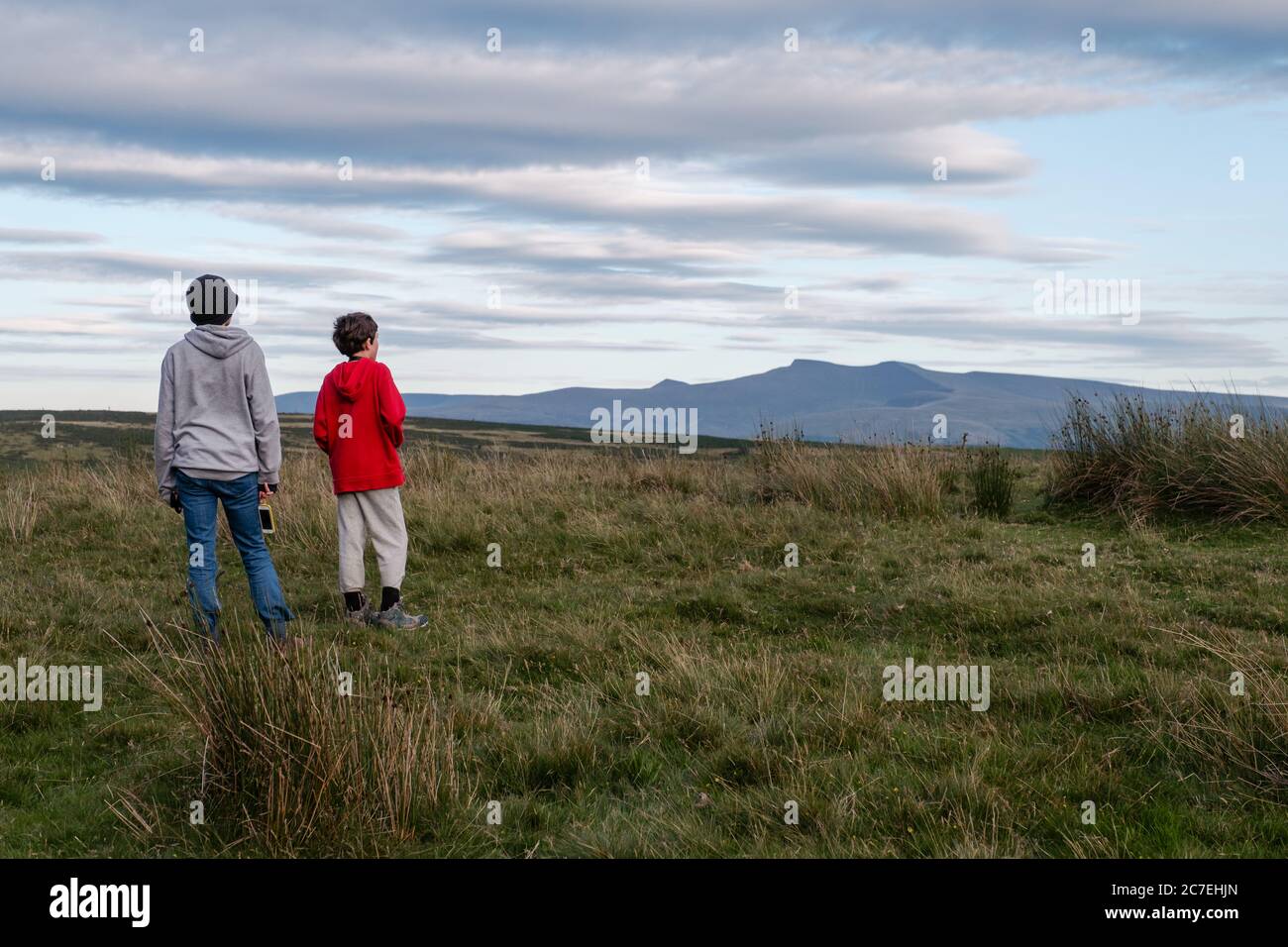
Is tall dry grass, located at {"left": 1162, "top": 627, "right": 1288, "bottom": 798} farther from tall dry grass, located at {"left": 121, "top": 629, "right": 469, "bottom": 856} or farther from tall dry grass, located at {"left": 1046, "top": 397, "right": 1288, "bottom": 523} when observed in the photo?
tall dry grass, located at {"left": 1046, "top": 397, "right": 1288, "bottom": 523}

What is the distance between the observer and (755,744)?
182 inches

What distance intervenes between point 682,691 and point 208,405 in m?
3.34

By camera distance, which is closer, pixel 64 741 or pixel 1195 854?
pixel 1195 854

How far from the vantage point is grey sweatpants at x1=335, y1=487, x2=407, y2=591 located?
759cm

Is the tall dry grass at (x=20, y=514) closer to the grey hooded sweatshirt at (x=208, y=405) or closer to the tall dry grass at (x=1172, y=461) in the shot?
the grey hooded sweatshirt at (x=208, y=405)

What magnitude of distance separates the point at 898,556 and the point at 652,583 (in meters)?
2.08

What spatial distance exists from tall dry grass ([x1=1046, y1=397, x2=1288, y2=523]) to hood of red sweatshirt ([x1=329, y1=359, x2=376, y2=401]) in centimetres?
743

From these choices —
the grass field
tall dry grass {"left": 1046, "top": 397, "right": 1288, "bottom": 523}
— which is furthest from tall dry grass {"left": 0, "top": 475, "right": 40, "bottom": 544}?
tall dry grass {"left": 1046, "top": 397, "right": 1288, "bottom": 523}

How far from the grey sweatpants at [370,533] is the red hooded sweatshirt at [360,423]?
122mm

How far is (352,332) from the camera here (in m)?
7.47

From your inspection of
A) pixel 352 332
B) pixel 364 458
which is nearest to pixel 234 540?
pixel 364 458
